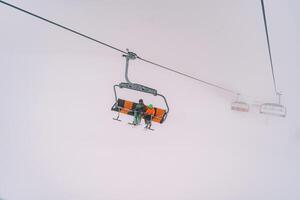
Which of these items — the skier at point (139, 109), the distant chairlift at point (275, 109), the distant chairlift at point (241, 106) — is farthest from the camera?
the distant chairlift at point (241, 106)

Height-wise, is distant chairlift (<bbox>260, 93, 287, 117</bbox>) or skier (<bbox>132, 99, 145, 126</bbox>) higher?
distant chairlift (<bbox>260, 93, 287, 117</bbox>)

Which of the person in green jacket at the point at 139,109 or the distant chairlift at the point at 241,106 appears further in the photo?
the distant chairlift at the point at 241,106

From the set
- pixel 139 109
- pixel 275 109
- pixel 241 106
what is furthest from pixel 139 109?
pixel 275 109

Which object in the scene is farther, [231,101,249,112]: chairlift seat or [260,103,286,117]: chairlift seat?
[231,101,249,112]: chairlift seat

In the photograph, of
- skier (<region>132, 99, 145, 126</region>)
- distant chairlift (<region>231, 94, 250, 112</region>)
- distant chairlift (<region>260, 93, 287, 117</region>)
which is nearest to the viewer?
skier (<region>132, 99, 145, 126</region>)

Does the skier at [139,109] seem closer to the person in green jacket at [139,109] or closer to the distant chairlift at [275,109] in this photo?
the person in green jacket at [139,109]

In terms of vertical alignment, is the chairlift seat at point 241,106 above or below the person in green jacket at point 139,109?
above

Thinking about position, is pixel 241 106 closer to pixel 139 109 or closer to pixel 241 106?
pixel 241 106

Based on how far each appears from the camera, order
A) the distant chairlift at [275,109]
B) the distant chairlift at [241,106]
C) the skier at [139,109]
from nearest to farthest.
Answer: the skier at [139,109]
the distant chairlift at [275,109]
the distant chairlift at [241,106]

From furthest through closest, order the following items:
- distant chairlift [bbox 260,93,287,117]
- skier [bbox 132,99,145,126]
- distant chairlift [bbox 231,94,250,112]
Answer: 1. distant chairlift [bbox 231,94,250,112]
2. distant chairlift [bbox 260,93,287,117]
3. skier [bbox 132,99,145,126]

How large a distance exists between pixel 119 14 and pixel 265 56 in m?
2.00

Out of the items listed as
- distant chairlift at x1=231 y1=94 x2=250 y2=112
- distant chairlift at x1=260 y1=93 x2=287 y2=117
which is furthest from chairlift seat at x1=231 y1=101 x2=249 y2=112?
distant chairlift at x1=260 y1=93 x2=287 y2=117

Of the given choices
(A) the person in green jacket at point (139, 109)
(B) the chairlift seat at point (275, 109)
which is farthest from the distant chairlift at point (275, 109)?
(A) the person in green jacket at point (139, 109)

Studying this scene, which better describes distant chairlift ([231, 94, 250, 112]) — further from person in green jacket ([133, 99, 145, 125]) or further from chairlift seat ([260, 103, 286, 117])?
person in green jacket ([133, 99, 145, 125])
